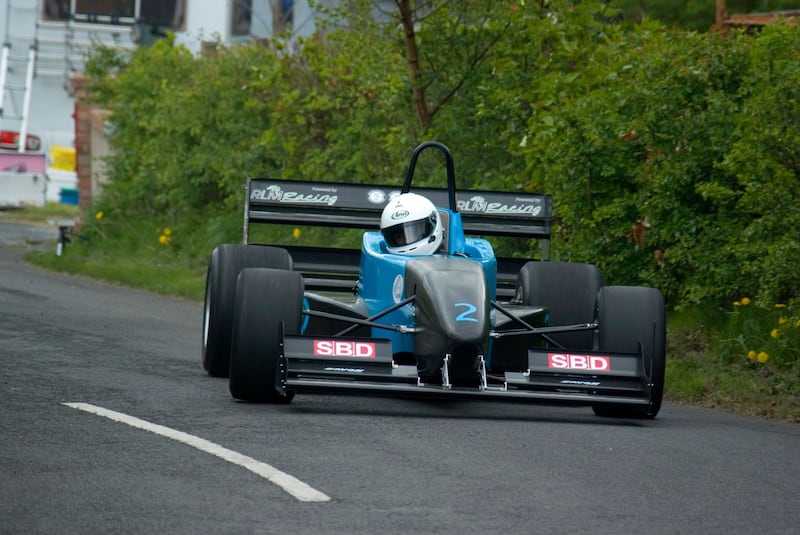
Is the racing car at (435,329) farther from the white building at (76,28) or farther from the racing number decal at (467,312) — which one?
the white building at (76,28)

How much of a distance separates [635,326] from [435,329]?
1380 millimetres

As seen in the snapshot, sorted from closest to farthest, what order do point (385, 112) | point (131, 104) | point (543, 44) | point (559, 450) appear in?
point (559, 450)
point (543, 44)
point (385, 112)
point (131, 104)

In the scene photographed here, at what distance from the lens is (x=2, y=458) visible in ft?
23.8

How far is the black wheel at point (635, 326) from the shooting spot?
9.57 metres

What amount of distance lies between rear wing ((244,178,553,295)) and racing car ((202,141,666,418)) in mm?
428

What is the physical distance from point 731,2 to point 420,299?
20.5 m

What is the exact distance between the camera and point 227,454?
7.45 m

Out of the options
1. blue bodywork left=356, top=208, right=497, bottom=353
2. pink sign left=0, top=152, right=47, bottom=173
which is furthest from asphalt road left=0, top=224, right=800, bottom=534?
pink sign left=0, top=152, right=47, bottom=173

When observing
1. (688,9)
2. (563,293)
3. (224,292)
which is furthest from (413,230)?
(688,9)

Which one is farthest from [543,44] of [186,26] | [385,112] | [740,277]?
[186,26]

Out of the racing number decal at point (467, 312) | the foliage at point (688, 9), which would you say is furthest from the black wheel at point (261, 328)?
the foliage at point (688, 9)

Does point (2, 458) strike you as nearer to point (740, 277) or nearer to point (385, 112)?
point (740, 277)

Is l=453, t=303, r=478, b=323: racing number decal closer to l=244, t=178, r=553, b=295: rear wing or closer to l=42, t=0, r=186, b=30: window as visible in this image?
l=244, t=178, r=553, b=295: rear wing

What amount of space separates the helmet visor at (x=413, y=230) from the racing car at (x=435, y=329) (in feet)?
0.03
